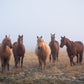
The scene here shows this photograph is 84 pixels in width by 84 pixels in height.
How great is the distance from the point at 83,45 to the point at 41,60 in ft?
15.4

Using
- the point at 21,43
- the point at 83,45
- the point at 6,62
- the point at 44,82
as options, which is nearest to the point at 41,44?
the point at 21,43

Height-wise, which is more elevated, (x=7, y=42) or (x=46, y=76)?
(x=7, y=42)

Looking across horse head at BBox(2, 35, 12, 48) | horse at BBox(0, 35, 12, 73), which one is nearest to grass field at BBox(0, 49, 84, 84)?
horse at BBox(0, 35, 12, 73)

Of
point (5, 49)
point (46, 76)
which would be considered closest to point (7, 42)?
point (5, 49)

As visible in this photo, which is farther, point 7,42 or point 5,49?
point 5,49

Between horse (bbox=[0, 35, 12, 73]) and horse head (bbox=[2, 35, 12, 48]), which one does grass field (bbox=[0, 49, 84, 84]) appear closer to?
horse (bbox=[0, 35, 12, 73])

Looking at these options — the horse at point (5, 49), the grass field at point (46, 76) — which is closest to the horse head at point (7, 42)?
the horse at point (5, 49)

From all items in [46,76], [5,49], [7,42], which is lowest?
[46,76]

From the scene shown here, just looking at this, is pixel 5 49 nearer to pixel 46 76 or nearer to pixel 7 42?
pixel 7 42

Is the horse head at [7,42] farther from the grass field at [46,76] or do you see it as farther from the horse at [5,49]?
the grass field at [46,76]

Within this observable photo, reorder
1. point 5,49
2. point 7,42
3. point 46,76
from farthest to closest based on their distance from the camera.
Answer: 1. point 5,49
2. point 7,42
3. point 46,76

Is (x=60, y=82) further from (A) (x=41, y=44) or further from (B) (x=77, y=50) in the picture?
(B) (x=77, y=50)

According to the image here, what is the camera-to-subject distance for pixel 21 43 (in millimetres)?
9516

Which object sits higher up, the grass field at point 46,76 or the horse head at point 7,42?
the horse head at point 7,42
